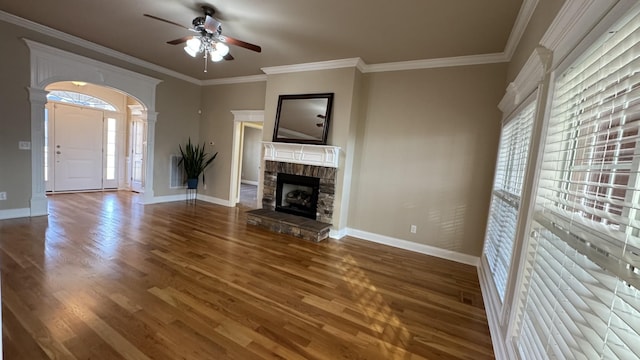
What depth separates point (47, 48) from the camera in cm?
402

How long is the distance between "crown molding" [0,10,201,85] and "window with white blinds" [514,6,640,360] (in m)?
6.15

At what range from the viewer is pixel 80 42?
169 inches

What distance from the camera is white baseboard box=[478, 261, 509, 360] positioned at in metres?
1.83

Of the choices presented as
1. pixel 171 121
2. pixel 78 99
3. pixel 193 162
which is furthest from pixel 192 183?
pixel 78 99

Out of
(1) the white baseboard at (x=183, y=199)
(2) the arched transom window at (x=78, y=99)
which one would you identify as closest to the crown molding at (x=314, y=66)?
(1) the white baseboard at (x=183, y=199)

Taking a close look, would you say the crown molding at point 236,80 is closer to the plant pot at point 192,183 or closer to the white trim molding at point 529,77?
the plant pot at point 192,183

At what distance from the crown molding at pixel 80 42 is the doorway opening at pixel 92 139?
2.80ft

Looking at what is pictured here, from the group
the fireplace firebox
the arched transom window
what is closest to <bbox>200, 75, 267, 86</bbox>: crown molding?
the fireplace firebox

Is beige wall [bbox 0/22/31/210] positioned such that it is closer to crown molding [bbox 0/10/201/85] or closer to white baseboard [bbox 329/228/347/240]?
crown molding [bbox 0/10/201/85]

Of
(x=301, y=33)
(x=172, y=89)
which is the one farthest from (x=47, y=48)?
(x=301, y=33)

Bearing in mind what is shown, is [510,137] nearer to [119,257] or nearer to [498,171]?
[498,171]

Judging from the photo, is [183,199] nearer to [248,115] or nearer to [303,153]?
[248,115]

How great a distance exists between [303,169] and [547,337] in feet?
12.1

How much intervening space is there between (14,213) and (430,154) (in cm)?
628
